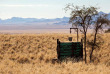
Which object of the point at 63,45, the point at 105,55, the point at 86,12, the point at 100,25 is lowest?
the point at 105,55

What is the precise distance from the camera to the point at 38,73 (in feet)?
35.3

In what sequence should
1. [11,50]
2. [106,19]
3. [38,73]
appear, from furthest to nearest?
[11,50] < [106,19] < [38,73]

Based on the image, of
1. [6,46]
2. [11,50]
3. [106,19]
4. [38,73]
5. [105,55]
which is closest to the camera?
[38,73]

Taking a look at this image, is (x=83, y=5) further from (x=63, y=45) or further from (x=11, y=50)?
(x=11, y=50)

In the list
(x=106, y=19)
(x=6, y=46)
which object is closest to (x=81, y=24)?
(x=106, y=19)

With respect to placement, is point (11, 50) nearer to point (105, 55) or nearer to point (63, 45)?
point (63, 45)

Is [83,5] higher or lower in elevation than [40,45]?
higher

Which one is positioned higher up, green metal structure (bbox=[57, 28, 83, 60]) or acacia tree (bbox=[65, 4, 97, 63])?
acacia tree (bbox=[65, 4, 97, 63])

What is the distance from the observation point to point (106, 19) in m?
16.9

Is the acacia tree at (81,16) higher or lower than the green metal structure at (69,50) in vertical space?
higher

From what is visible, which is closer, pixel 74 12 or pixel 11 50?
pixel 74 12

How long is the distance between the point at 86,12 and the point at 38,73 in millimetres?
8674

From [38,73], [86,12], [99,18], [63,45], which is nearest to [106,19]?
[99,18]

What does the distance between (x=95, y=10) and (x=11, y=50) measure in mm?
14205
